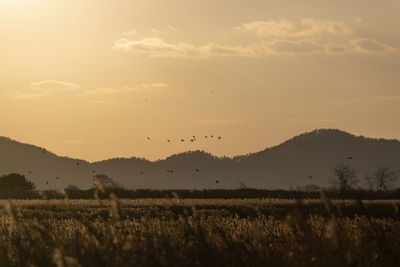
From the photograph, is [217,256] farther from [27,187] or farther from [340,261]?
[27,187]

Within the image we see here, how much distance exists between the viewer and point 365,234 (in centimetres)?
1155

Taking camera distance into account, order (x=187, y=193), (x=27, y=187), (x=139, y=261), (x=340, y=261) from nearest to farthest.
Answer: (x=340, y=261) < (x=139, y=261) < (x=187, y=193) < (x=27, y=187)

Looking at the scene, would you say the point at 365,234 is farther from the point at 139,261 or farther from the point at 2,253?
the point at 2,253

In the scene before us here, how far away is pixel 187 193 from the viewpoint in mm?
70250

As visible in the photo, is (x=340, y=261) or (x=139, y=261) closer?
(x=340, y=261)

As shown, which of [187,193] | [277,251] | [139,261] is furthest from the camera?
[187,193]

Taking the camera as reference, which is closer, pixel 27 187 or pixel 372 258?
pixel 372 258

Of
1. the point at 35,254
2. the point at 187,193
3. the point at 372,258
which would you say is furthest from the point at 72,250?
the point at 187,193

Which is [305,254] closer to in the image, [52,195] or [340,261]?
[340,261]

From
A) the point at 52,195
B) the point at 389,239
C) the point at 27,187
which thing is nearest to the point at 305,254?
the point at 389,239

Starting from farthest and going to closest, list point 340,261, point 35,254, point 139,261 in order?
1. point 35,254
2. point 139,261
3. point 340,261

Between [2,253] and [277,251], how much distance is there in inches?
202

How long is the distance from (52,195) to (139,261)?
64.7 metres

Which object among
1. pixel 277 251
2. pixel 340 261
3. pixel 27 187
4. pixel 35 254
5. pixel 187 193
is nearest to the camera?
pixel 340 261
